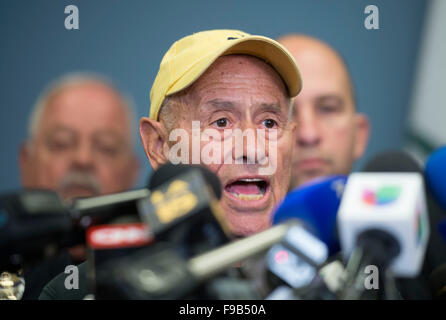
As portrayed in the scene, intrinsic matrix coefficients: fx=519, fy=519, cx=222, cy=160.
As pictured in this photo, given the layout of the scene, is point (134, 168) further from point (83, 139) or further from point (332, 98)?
point (332, 98)

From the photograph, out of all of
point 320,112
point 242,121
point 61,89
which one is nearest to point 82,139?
point 61,89

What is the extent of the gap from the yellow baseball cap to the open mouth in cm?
26

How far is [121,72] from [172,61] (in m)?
0.72

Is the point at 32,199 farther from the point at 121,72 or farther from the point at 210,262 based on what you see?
the point at 121,72

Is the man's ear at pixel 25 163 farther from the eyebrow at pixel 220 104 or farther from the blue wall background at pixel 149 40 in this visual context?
the eyebrow at pixel 220 104

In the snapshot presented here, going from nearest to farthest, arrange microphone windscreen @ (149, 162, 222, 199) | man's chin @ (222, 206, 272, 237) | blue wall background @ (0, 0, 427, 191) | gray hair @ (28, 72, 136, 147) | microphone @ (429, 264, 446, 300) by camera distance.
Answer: microphone windscreen @ (149, 162, 222, 199)
microphone @ (429, 264, 446, 300)
man's chin @ (222, 206, 272, 237)
blue wall background @ (0, 0, 427, 191)
gray hair @ (28, 72, 136, 147)

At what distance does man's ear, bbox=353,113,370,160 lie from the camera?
85.8 inches

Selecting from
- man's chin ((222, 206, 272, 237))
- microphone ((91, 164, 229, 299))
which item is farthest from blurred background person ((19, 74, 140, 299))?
microphone ((91, 164, 229, 299))

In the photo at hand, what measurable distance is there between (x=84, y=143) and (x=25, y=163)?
1.05 ft

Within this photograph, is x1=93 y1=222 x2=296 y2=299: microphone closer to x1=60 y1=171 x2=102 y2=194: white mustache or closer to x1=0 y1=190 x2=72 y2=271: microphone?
x1=0 y1=190 x2=72 y2=271: microphone

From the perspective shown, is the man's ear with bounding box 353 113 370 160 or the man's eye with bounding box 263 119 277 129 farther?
the man's ear with bounding box 353 113 370 160

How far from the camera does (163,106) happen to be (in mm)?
1338

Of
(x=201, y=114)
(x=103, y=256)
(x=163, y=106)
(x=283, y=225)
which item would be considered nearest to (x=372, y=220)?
(x=283, y=225)

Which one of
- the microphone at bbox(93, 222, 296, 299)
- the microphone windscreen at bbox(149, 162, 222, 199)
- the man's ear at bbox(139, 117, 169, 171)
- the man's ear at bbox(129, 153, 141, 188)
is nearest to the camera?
the microphone at bbox(93, 222, 296, 299)
